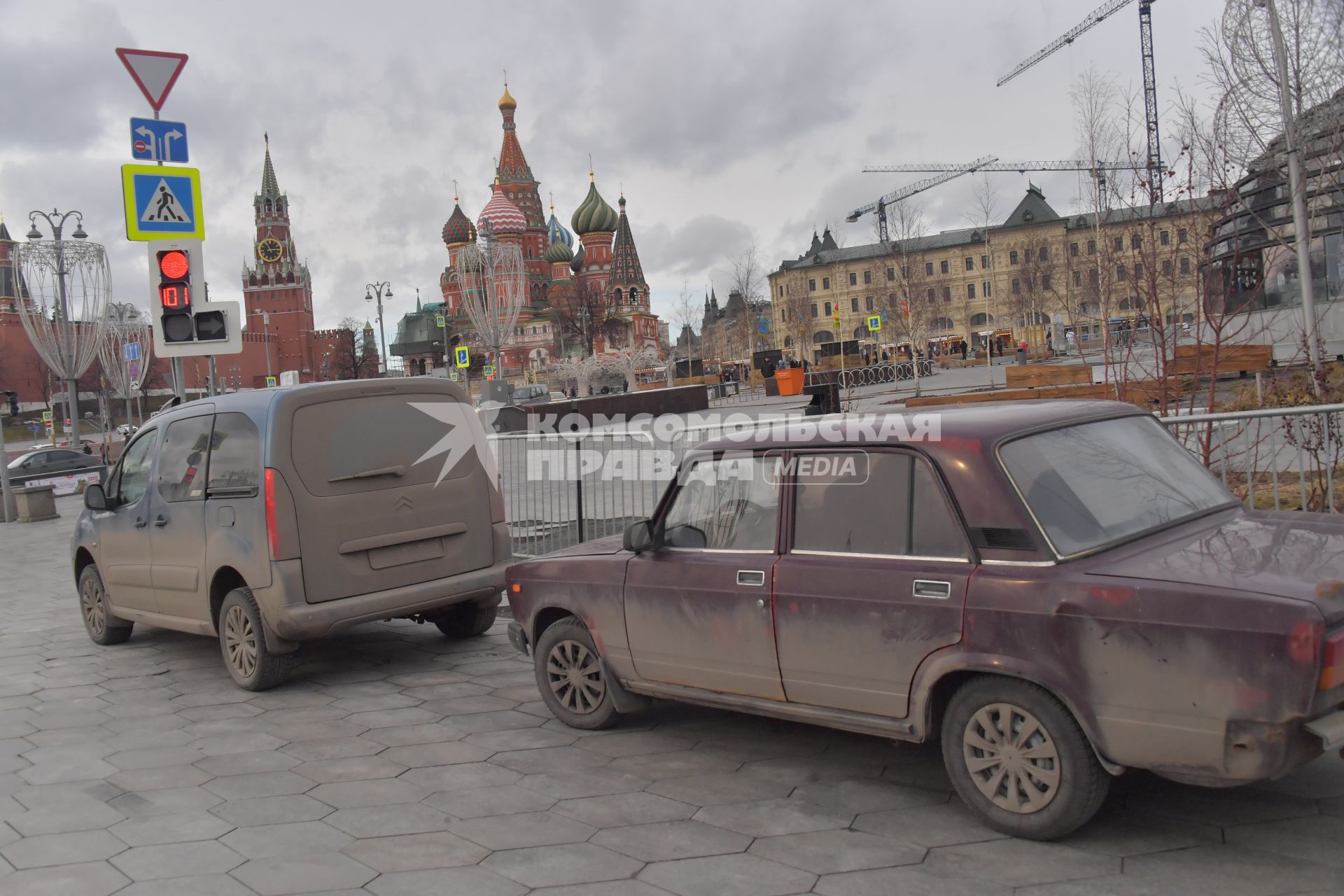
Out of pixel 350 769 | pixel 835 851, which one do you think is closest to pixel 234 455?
pixel 350 769

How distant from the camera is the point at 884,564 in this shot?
4.18 metres

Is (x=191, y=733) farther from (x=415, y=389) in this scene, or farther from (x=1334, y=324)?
(x=1334, y=324)

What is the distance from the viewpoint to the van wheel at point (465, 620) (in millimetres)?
8141

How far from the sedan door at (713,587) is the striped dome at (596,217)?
11944 centimetres

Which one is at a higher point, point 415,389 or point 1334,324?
point 1334,324

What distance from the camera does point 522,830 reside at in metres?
4.32

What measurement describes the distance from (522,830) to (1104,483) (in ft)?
9.19

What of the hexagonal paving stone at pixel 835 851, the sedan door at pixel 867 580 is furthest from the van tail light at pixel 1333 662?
the hexagonal paving stone at pixel 835 851

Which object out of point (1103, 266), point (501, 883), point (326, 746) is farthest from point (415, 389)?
point (1103, 266)

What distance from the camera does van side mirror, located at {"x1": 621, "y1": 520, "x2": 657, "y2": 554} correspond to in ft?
16.8

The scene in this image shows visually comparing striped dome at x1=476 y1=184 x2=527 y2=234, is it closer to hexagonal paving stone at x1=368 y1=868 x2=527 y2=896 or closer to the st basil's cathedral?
the st basil's cathedral

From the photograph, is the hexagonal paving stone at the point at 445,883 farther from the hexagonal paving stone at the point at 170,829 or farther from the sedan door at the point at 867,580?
the sedan door at the point at 867,580

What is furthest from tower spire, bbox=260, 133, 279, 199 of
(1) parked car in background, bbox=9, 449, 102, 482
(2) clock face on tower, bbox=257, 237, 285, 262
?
(1) parked car in background, bbox=9, 449, 102, 482

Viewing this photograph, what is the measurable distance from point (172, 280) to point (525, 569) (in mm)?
7007
